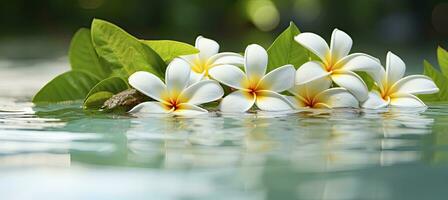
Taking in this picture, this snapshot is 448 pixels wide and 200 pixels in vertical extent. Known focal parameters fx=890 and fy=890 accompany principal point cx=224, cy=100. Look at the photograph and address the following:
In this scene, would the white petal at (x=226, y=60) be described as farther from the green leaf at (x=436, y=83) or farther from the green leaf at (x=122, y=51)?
the green leaf at (x=436, y=83)

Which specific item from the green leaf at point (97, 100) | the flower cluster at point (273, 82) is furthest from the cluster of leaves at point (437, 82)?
the green leaf at point (97, 100)

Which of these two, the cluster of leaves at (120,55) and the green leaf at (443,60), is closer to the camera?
the cluster of leaves at (120,55)

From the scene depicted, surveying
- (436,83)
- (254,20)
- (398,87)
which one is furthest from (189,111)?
(254,20)

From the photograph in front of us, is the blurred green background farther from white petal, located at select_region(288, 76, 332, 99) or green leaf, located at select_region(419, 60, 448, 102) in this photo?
white petal, located at select_region(288, 76, 332, 99)

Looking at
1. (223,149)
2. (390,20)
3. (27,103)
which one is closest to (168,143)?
(223,149)

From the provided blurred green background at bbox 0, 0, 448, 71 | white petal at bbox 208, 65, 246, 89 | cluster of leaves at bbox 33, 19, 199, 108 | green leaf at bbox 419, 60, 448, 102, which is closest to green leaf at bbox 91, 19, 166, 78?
cluster of leaves at bbox 33, 19, 199, 108

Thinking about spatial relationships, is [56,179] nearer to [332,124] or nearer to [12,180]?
[12,180]
